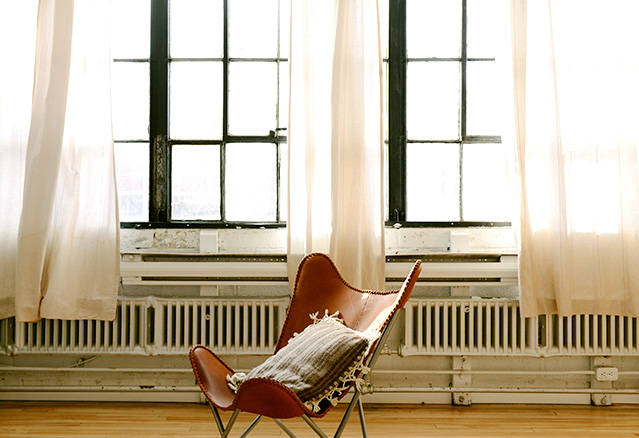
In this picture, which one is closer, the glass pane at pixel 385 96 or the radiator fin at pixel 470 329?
the radiator fin at pixel 470 329

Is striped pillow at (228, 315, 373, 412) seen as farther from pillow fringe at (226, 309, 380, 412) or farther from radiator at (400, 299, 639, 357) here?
radiator at (400, 299, 639, 357)

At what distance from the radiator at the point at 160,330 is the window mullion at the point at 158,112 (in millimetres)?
555

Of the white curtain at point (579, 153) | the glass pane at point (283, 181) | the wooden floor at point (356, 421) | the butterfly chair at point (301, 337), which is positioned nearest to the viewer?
the butterfly chair at point (301, 337)

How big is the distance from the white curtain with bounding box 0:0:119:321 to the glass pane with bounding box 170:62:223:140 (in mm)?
430

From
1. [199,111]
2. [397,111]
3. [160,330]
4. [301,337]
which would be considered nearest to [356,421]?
[301,337]

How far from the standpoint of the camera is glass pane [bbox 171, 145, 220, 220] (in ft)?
11.1

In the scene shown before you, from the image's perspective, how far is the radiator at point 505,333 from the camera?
3109mm

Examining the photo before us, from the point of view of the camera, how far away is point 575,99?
9.97 ft

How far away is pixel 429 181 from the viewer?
339cm

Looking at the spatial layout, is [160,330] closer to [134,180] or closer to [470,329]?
[134,180]

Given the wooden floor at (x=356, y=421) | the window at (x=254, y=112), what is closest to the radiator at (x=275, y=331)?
the wooden floor at (x=356, y=421)

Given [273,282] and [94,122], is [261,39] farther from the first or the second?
[273,282]

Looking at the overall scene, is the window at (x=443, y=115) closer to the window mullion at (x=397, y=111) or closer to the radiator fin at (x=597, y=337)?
the window mullion at (x=397, y=111)

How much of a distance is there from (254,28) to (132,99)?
81cm
